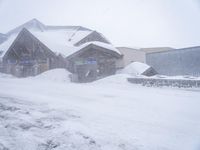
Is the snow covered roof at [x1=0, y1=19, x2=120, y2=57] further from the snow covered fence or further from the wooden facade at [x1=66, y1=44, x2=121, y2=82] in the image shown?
the snow covered fence

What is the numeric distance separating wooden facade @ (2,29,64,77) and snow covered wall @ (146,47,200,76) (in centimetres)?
1673

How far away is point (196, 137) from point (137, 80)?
10.7 m

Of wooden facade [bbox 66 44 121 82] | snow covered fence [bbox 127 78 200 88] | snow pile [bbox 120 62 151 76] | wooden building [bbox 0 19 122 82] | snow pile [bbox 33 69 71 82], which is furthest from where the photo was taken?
snow pile [bbox 120 62 151 76]

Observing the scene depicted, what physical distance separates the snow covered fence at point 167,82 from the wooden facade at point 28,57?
10.4m

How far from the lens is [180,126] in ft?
17.0

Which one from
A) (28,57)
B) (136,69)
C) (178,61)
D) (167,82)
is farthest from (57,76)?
(178,61)

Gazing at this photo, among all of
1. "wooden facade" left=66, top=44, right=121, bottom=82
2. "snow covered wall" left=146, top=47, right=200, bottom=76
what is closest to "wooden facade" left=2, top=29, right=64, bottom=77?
"wooden facade" left=66, top=44, right=121, bottom=82

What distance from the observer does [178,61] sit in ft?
89.8

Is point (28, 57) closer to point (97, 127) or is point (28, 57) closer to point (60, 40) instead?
point (60, 40)

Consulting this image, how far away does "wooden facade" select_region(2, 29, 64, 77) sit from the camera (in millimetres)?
21984

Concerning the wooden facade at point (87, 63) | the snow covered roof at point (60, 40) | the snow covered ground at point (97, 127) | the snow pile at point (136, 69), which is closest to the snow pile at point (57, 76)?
the wooden facade at point (87, 63)

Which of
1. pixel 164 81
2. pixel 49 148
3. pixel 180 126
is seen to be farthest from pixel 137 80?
pixel 49 148

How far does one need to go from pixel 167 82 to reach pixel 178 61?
15.5 metres

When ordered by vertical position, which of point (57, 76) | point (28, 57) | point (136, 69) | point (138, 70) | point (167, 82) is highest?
point (28, 57)
